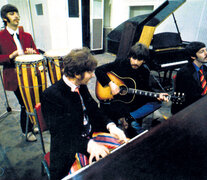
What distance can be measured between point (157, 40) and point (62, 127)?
11.0ft

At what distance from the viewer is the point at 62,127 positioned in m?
1.14

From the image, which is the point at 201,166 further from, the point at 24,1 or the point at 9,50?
the point at 24,1

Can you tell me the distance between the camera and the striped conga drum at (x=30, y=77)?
1859 mm

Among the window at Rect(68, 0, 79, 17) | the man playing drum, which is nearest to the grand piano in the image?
the man playing drum

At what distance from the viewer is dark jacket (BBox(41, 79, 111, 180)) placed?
1.13 metres

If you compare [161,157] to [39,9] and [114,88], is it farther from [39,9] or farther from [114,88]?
[39,9]

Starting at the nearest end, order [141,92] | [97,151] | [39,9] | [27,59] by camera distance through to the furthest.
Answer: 1. [97,151]
2. [27,59]
3. [141,92]
4. [39,9]

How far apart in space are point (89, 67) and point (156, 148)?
2.28ft

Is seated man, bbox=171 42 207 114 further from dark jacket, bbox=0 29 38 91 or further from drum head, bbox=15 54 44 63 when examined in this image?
dark jacket, bbox=0 29 38 91

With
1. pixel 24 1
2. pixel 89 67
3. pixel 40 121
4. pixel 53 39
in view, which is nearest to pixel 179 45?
pixel 89 67

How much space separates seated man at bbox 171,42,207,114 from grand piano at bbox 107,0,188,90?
119 cm

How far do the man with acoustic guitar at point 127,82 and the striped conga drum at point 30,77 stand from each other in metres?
0.74

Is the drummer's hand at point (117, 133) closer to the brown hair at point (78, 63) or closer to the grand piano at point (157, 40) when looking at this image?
the brown hair at point (78, 63)

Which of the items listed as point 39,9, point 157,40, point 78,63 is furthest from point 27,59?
point 39,9
